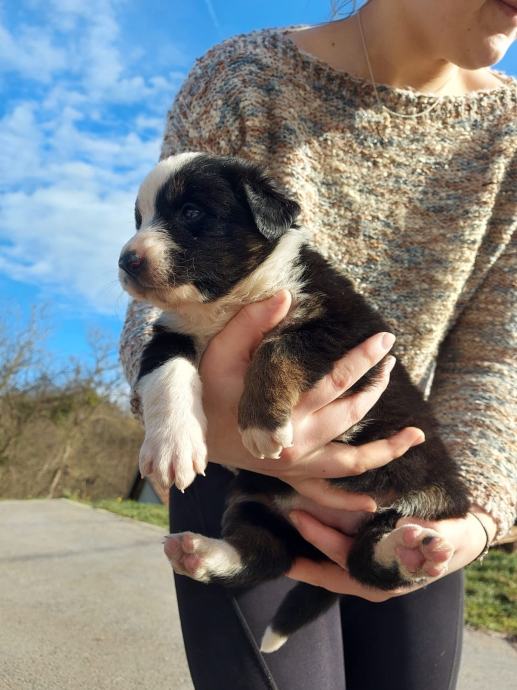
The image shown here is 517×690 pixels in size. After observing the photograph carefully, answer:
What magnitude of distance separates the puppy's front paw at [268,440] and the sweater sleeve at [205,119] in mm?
660

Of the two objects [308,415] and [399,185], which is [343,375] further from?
[399,185]

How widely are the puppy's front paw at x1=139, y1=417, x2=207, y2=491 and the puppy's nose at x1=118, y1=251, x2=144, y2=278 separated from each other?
52cm

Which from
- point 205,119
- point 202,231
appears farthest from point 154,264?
point 205,119

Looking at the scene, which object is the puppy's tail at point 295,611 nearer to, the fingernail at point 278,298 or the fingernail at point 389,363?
the fingernail at point 389,363

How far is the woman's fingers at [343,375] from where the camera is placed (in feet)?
6.25

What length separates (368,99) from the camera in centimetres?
258

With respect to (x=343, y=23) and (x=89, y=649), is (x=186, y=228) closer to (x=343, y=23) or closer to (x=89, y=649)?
(x=343, y=23)

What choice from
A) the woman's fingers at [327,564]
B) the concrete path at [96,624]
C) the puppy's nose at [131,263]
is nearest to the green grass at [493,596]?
the concrete path at [96,624]

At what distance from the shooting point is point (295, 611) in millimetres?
2129

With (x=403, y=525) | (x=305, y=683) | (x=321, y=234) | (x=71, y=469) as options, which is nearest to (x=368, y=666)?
(x=305, y=683)

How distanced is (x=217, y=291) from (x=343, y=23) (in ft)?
4.46

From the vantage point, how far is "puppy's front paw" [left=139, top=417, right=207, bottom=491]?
1.72 meters

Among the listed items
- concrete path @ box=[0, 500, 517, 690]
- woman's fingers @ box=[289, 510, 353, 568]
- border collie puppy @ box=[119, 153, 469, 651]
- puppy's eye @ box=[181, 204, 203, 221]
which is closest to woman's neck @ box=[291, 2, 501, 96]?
border collie puppy @ box=[119, 153, 469, 651]

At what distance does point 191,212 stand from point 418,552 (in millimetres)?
1227
